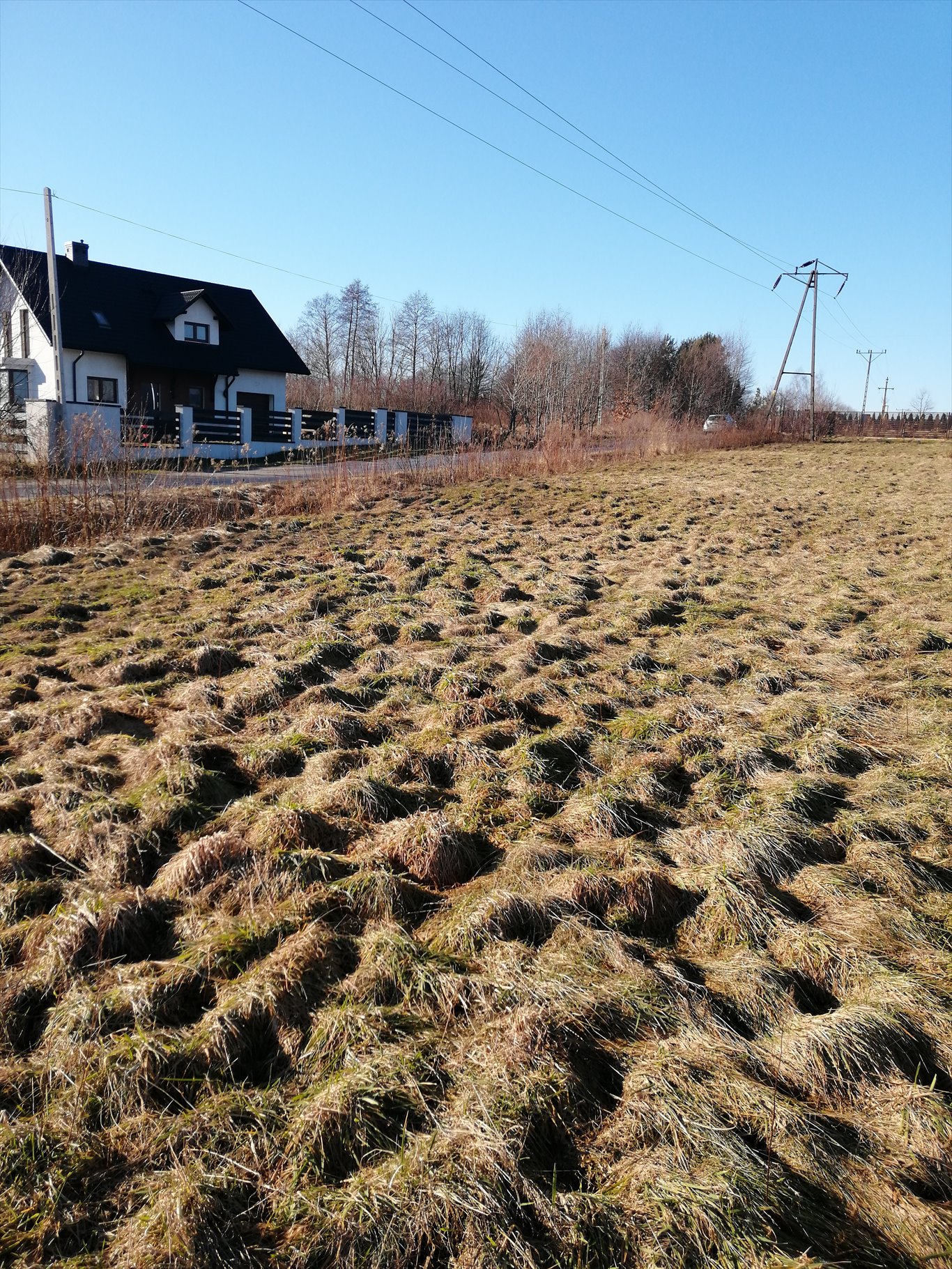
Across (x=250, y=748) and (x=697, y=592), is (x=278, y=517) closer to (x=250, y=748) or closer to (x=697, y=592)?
(x=697, y=592)

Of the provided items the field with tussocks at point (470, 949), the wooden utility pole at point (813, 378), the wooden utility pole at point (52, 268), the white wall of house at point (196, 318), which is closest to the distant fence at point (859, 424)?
the wooden utility pole at point (813, 378)

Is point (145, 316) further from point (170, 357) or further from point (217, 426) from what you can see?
point (217, 426)

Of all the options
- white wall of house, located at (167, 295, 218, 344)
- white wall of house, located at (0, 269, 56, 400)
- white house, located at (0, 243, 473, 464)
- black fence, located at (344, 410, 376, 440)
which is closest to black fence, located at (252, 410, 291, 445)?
white house, located at (0, 243, 473, 464)

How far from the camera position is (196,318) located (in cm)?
2978

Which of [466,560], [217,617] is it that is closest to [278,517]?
[466,560]

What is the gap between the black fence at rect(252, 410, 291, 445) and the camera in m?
24.8

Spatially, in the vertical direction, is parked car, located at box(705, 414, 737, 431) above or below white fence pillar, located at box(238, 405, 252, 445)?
above

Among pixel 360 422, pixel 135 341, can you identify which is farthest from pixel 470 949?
pixel 135 341

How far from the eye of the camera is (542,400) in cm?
3153

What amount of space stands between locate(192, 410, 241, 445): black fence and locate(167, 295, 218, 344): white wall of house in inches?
352

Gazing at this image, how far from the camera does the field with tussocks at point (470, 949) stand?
1.81m

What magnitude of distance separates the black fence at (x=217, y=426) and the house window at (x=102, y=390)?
270 inches

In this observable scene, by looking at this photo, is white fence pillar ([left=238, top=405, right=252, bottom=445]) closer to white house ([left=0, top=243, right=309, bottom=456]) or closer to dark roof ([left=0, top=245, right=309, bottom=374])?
white house ([left=0, top=243, right=309, bottom=456])

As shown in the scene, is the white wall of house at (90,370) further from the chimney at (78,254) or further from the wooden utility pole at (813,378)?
the wooden utility pole at (813,378)
